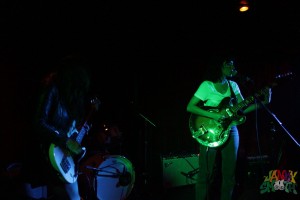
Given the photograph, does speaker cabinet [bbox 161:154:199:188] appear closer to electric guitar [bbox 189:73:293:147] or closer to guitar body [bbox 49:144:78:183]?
electric guitar [bbox 189:73:293:147]

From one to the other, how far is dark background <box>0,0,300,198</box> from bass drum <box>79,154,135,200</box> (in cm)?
124

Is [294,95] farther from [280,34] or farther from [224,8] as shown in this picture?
[224,8]

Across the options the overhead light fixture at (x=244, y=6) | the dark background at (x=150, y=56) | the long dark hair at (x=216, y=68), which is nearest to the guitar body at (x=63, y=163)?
the long dark hair at (x=216, y=68)

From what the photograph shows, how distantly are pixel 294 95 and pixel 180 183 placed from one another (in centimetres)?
320

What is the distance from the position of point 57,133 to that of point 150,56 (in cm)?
416

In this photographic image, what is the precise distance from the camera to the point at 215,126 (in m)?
4.12

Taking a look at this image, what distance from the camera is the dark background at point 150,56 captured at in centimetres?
505

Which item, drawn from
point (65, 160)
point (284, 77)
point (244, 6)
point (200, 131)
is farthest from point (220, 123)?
point (244, 6)

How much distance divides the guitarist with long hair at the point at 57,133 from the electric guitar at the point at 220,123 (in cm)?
178

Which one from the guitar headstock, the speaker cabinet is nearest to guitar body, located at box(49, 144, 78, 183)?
the guitar headstock

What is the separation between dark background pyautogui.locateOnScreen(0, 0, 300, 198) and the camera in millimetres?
5047

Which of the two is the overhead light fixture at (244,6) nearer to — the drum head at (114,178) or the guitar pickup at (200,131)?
the guitar pickup at (200,131)

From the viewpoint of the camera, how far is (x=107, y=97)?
643cm

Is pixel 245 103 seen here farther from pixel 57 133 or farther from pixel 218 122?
pixel 57 133
